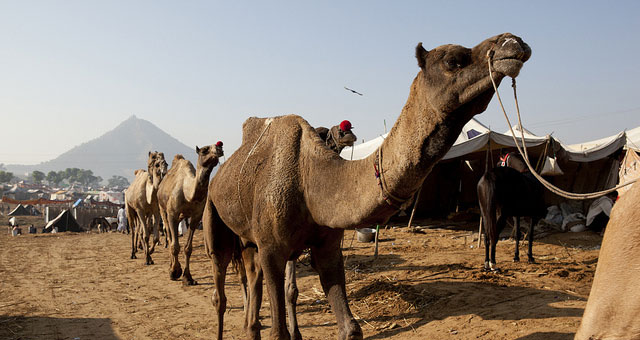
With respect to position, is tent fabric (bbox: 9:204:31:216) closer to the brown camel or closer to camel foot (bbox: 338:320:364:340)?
the brown camel

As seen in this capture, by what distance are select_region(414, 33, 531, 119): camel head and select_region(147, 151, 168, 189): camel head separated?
10990mm

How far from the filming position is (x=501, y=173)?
9.94 meters

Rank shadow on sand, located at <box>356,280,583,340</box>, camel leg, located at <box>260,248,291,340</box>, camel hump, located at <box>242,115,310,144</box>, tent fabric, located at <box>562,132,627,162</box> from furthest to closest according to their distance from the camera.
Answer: tent fabric, located at <box>562,132,627,162</box> < shadow on sand, located at <box>356,280,583,340</box> < camel hump, located at <box>242,115,310,144</box> < camel leg, located at <box>260,248,291,340</box>

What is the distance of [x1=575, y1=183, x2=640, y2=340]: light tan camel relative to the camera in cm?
183

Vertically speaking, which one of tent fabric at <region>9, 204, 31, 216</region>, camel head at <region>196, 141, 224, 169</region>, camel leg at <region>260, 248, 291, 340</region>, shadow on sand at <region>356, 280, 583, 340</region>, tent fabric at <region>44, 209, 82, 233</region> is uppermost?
camel head at <region>196, 141, 224, 169</region>

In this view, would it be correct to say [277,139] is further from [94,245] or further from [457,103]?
[94,245]

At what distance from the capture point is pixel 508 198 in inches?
395

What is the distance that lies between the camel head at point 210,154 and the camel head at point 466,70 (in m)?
6.26

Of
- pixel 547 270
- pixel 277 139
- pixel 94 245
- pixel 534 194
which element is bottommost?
pixel 94 245

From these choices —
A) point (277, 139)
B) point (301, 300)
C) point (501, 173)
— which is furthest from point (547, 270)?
point (277, 139)

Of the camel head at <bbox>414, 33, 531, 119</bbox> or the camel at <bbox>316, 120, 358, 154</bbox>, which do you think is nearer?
the camel head at <bbox>414, 33, 531, 119</bbox>

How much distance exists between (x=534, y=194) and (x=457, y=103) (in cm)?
890

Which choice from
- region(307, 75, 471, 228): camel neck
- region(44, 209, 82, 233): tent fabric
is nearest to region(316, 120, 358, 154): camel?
region(307, 75, 471, 228): camel neck

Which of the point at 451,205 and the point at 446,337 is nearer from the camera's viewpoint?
the point at 446,337
